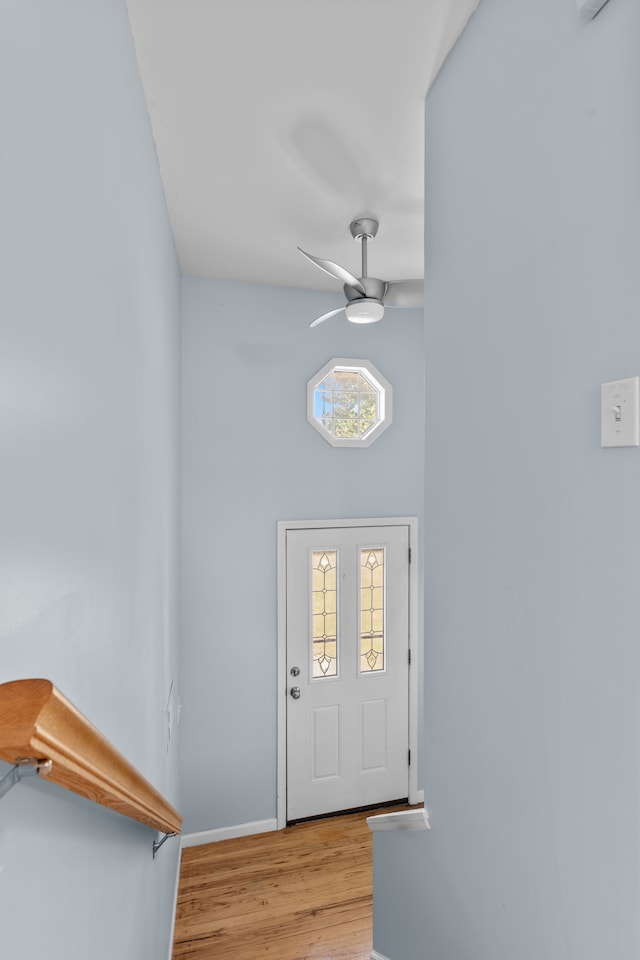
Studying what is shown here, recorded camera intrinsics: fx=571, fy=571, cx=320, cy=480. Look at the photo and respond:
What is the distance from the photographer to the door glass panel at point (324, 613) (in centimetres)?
364

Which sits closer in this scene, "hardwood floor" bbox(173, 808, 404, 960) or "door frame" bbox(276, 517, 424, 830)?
"hardwood floor" bbox(173, 808, 404, 960)

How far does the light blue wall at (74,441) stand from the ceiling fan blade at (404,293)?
→ 4.19 ft

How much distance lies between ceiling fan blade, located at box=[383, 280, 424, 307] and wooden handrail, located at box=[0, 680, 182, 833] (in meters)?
2.32

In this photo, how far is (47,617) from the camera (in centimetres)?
72

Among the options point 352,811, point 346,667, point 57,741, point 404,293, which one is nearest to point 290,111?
point 404,293

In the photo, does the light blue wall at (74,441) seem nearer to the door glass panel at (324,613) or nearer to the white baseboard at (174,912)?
the white baseboard at (174,912)

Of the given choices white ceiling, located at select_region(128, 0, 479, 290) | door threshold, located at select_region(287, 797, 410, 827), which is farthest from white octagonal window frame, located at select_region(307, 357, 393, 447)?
door threshold, located at select_region(287, 797, 410, 827)

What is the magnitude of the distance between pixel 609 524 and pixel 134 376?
1153mm

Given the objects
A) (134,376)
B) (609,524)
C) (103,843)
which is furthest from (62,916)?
(134,376)

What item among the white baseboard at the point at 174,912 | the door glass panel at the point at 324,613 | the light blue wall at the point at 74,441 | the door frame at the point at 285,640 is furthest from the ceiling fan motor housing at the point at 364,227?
the white baseboard at the point at 174,912

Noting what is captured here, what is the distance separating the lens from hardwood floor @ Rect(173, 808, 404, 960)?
2.56 meters

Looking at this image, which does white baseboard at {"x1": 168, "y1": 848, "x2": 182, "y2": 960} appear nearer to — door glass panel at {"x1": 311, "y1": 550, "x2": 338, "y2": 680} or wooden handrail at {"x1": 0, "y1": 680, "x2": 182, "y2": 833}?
door glass panel at {"x1": 311, "y1": 550, "x2": 338, "y2": 680}

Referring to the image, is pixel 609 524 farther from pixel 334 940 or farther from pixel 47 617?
pixel 334 940

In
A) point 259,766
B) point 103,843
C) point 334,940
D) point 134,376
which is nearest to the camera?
point 103,843
